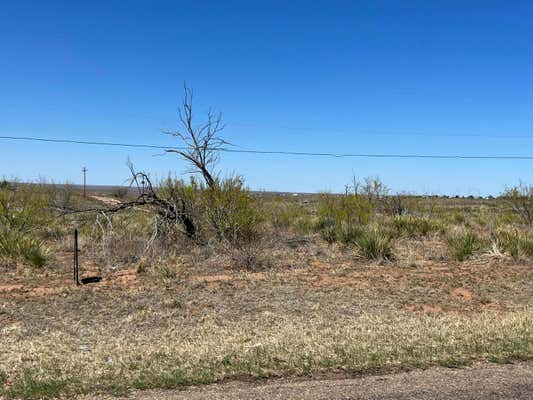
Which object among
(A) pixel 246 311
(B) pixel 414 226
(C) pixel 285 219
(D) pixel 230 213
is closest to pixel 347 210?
(B) pixel 414 226

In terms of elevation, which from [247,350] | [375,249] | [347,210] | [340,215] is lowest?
[247,350]

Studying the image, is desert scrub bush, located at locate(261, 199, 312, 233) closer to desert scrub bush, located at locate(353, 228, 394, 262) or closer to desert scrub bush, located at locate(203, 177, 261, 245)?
desert scrub bush, located at locate(203, 177, 261, 245)

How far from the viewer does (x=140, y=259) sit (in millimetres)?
14578

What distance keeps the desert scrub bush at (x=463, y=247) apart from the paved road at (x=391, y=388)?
9993 millimetres

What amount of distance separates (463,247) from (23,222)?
44.5ft

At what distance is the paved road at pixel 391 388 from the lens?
16.9 ft

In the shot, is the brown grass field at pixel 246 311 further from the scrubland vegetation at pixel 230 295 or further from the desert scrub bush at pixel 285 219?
the desert scrub bush at pixel 285 219

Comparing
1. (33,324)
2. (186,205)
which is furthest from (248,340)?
(186,205)

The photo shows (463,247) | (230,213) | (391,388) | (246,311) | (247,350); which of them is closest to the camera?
(391,388)

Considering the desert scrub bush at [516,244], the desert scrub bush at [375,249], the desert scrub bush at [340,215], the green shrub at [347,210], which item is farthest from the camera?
the green shrub at [347,210]

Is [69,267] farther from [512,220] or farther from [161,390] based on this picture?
[512,220]

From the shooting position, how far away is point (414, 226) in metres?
22.0

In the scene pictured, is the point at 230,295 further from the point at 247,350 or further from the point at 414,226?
the point at 414,226

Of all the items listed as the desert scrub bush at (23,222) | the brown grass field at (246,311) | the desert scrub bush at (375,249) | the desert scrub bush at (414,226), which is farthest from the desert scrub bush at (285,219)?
the desert scrub bush at (23,222)
